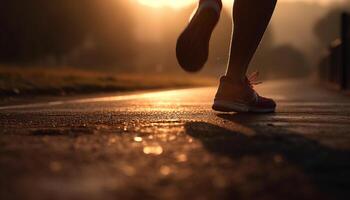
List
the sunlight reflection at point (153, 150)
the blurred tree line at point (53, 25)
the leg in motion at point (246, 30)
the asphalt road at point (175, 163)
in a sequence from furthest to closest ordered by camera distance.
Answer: the blurred tree line at point (53, 25) < the leg in motion at point (246, 30) < the sunlight reflection at point (153, 150) < the asphalt road at point (175, 163)

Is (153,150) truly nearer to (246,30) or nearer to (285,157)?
(285,157)

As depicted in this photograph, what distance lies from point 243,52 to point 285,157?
1909 mm

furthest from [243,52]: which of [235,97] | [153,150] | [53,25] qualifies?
[53,25]

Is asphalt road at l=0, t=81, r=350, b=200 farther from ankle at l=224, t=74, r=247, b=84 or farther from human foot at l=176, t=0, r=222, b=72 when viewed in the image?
ankle at l=224, t=74, r=247, b=84

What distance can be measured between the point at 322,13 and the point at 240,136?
121777mm

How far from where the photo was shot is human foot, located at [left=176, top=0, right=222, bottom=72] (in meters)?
3.31

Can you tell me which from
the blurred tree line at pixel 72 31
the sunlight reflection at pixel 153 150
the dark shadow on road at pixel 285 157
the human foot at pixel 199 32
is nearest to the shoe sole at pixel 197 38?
the human foot at pixel 199 32

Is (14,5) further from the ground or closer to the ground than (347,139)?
further from the ground

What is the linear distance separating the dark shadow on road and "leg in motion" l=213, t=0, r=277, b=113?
941 millimetres

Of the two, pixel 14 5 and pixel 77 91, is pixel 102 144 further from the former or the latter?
pixel 14 5

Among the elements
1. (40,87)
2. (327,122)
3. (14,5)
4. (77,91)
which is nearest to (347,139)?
(327,122)

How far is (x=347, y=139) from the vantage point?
2.29m

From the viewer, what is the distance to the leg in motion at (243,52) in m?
3.57

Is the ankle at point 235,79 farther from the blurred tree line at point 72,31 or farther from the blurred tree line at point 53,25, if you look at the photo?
the blurred tree line at point 53,25
